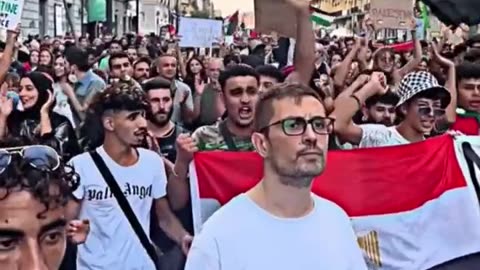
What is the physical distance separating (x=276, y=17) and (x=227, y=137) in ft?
→ 3.20

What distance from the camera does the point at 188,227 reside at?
207 inches

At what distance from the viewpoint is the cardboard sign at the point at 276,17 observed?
19.1ft

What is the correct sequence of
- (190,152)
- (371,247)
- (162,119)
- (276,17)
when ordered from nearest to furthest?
1. (190,152)
2. (371,247)
3. (276,17)
4. (162,119)

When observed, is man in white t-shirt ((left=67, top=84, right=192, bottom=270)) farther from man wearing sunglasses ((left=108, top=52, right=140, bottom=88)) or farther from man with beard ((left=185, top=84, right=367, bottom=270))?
man wearing sunglasses ((left=108, top=52, right=140, bottom=88))

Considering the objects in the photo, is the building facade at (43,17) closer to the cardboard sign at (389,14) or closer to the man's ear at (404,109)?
the cardboard sign at (389,14)

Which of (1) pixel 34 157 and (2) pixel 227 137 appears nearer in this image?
(1) pixel 34 157

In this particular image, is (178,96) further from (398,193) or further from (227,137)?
(398,193)

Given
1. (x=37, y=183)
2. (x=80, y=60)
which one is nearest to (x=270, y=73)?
(x=37, y=183)

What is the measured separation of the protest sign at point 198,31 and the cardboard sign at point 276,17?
23.8 ft

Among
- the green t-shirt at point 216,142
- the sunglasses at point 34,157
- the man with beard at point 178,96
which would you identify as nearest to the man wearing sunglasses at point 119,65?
→ the man with beard at point 178,96

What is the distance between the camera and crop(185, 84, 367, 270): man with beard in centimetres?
342

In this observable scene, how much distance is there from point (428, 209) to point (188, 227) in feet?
4.12

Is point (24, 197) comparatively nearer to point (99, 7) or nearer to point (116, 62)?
point (116, 62)

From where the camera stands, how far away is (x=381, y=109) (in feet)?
24.1
